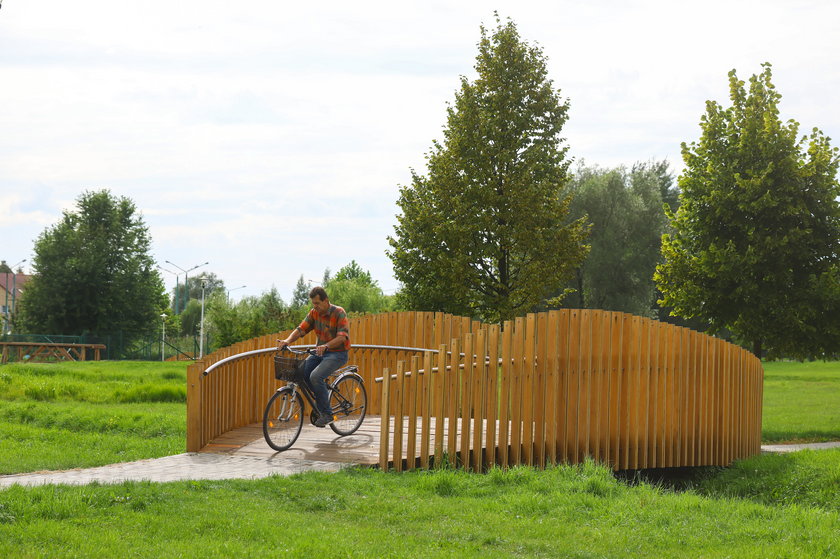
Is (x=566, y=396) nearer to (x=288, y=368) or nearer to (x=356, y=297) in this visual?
(x=288, y=368)

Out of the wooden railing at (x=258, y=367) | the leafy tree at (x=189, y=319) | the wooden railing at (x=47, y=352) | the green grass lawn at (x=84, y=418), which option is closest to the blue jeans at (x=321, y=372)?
the wooden railing at (x=258, y=367)

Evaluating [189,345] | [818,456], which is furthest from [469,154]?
[189,345]

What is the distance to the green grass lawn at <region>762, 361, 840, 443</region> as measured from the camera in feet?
63.4

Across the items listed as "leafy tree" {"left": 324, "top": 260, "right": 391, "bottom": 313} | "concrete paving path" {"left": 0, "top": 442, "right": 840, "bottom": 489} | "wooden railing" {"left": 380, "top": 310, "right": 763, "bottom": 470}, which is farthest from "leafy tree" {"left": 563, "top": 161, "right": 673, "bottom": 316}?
"concrete paving path" {"left": 0, "top": 442, "right": 840, "bottom": 489}

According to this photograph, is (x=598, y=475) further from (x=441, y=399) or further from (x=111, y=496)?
(x=111, y=496)

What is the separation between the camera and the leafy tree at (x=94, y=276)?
55.4 metres

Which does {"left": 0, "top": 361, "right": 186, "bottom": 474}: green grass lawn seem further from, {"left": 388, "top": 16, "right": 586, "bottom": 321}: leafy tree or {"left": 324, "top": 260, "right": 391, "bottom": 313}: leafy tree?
{"left": 324, "top": 260, "right": 391, "bottom": 313}: leafy tree

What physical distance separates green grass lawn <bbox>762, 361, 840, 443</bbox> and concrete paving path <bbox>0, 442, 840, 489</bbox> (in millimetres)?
12095

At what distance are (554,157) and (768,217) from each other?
5683 mm

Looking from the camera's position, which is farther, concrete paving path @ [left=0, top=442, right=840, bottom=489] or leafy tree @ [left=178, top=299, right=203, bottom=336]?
leafy tree @ [left=178, top=299, right=203, bottom=336]

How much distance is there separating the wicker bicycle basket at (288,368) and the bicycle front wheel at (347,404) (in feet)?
1.92

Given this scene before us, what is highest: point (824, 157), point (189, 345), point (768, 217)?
point (824, 157)

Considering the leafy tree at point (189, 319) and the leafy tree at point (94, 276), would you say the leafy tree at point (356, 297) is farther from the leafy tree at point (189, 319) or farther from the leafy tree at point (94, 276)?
the leafy tree at point (189, 319)

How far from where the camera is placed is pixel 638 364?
11.8 m
